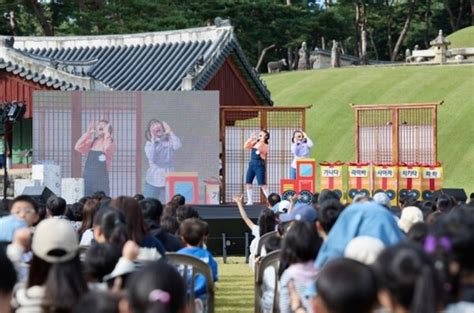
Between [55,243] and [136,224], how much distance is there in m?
2.09

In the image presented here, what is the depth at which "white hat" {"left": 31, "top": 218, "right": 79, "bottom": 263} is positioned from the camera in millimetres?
5832

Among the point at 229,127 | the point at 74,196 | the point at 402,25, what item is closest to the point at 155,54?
the point at 229,127

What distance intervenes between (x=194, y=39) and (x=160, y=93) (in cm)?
A: 747

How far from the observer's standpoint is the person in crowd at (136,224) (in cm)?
786

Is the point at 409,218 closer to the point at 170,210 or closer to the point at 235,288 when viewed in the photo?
the point at 170,210

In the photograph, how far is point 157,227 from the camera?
9484mm

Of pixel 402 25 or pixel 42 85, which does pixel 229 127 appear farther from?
pixel 402 25

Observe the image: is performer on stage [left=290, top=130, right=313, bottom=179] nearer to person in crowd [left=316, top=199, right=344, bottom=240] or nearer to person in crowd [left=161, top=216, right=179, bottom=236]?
person in crowd [left=161, top=216, right=179, bottom=236]

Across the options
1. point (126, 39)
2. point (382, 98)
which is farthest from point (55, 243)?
point (382, 98)

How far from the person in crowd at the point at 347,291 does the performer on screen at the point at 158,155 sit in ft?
Result: 56.5

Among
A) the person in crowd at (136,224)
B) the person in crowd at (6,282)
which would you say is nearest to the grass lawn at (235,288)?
the person in crowd at (136,224)

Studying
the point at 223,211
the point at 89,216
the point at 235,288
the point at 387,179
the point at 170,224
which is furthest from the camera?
the point at 387,179

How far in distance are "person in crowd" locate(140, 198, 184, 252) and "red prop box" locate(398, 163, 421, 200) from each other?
12.2 meters

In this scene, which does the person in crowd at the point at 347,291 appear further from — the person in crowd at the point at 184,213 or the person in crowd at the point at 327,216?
the person in crowd at the point at 184,213
